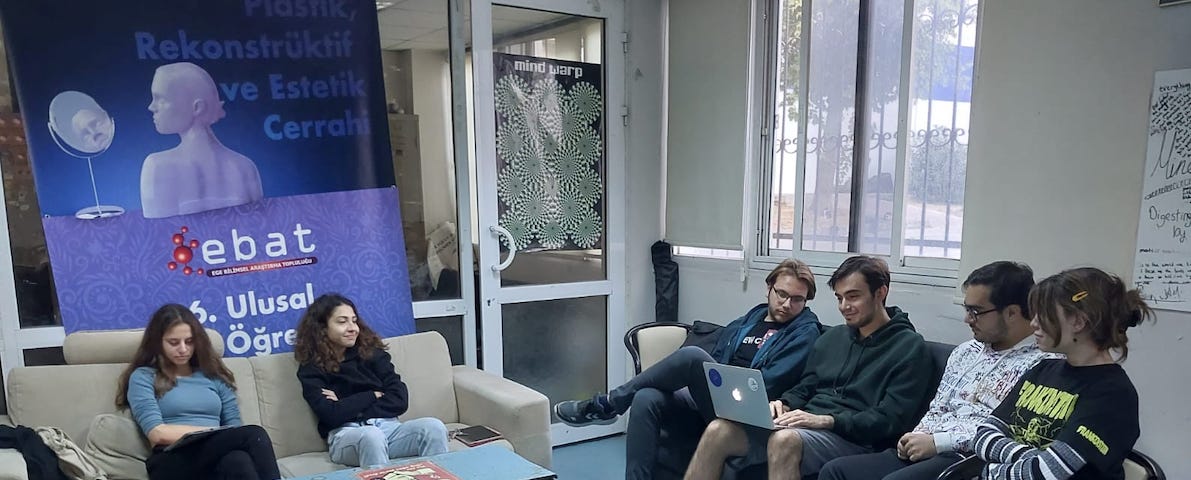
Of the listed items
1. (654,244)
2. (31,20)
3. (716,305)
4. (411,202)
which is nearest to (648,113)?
(654,244)

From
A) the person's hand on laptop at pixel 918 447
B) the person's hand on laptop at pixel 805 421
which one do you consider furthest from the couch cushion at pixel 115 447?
the person's hand on laptop at pixel 918 447

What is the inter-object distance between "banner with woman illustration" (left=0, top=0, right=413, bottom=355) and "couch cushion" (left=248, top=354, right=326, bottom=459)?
23 centimetres

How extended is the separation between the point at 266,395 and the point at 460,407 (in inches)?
30.9

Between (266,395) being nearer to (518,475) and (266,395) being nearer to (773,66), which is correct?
(518,475)

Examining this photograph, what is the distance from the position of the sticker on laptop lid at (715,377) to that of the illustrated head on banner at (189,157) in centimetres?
203

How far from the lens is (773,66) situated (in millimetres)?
3463

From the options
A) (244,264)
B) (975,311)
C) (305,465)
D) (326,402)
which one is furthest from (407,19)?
(975,311)

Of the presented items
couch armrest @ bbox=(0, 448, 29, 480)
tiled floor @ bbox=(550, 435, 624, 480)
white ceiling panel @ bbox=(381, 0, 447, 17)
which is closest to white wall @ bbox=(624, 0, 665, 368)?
tiled floor @ bbox=(550, 435, 624, 480)

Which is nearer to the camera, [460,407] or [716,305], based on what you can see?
[460,407]

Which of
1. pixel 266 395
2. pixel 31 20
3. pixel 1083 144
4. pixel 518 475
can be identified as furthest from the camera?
pixel 266 395

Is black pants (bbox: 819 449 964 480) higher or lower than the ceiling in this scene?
lower

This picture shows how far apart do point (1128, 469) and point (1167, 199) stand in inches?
34.5

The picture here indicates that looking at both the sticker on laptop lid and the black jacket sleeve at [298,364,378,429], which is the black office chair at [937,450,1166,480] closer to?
the sticker on laptop lid

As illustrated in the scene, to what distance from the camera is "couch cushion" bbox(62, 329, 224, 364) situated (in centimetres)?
249
